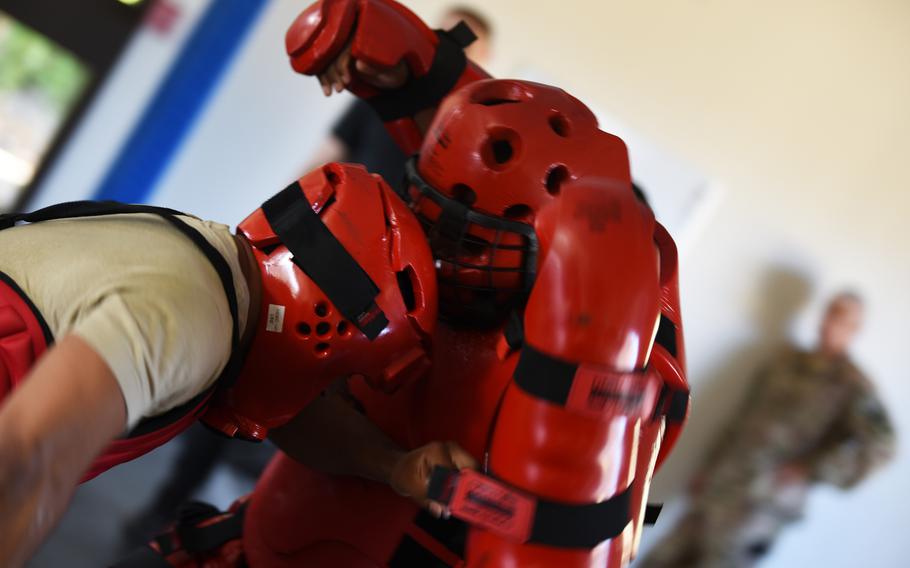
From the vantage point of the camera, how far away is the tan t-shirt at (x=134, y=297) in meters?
0.52

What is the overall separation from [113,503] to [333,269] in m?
1.12

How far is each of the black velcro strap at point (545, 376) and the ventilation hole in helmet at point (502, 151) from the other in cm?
26

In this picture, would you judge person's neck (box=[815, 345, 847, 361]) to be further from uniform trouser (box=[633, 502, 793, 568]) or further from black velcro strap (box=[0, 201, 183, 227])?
black velcro strap (box=[0, 201, 183, 227])

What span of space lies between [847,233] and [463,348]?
2132 mm

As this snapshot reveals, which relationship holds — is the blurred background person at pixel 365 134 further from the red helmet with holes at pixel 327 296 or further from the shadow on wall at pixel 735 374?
the shadow on wall at pixel 735 374

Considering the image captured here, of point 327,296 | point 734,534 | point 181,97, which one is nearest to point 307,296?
point 327,296

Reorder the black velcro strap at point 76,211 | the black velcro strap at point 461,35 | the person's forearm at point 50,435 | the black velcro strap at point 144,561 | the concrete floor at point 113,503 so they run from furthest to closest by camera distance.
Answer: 1. the concrete floor at point 113,503
2. the black velcro strap at point 461,35
3. the black velcro strap at point 144,561
4. the black velcro strap at point 76,211
5. the person's forearm at point 50,435

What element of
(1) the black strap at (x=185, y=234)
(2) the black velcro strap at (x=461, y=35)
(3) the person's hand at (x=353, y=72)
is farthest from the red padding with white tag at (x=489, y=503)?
(2) the black velcro strap at (x=461, y=35)

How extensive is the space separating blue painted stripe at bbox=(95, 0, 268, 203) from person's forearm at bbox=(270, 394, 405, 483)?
5.62 ft

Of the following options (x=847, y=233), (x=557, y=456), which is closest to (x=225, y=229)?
(x=557, y=456)

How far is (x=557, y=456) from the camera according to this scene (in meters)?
0.65

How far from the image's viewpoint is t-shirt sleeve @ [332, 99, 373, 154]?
6.28 feet

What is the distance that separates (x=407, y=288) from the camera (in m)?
0.78

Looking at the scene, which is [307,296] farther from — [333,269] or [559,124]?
[559,124]
